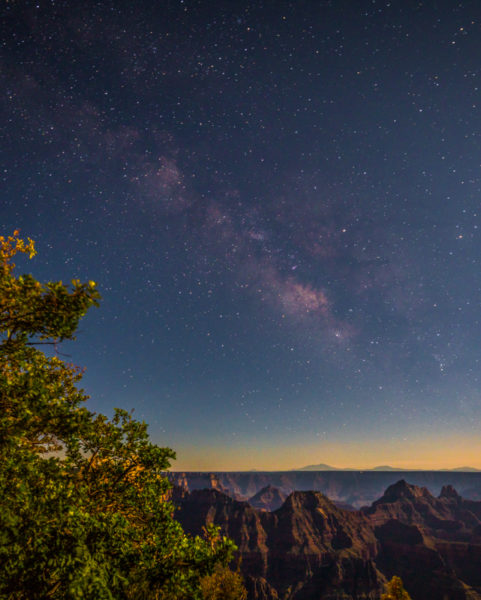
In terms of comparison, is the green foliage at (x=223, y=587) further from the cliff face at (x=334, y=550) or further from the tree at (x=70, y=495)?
the cliff face at (x=334, y=550)

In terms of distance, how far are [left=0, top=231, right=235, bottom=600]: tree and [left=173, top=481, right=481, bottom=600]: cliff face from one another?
11415 cm

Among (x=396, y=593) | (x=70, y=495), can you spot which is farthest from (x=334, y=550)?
(x=70, y=495)

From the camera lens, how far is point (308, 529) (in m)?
153

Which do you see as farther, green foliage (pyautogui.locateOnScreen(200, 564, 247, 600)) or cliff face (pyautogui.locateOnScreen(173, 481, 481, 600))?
cliff face (pyautogui.locateOnScreen(173, 481, 481, 600))

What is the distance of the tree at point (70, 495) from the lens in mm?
5734

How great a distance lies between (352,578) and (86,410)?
146037mm

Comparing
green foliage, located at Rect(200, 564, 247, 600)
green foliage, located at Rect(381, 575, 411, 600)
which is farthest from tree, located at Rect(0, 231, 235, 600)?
green foliage, located at Rect(381, 575, 411, 600)

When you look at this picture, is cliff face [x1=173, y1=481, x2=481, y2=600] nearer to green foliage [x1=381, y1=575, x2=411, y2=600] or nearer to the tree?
green foliage [x1=381, y1=575, x2=411, y2=600]

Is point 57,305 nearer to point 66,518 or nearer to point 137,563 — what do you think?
point 66,518

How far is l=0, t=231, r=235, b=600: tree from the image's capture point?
5734 mm

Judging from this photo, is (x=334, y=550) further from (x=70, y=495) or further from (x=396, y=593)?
(x=70, y=495)

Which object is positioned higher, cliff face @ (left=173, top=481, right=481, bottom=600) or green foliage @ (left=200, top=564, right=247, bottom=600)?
green foliage @ (left=200, top=564, right=247, bottom=600)

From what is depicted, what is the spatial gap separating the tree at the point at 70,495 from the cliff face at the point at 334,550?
11415cm

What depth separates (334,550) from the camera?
14475cm
